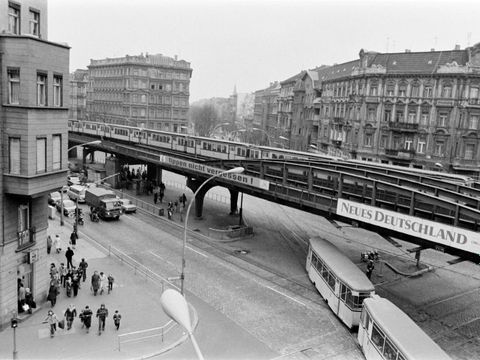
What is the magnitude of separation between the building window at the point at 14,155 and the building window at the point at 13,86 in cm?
183

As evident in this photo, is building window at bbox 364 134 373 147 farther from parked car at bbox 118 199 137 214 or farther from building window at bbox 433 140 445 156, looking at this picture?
parked car at bbox 118 199 137 214

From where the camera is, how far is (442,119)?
6600 cm

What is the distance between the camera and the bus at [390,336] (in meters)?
18.8

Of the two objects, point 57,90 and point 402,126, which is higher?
point 57,90

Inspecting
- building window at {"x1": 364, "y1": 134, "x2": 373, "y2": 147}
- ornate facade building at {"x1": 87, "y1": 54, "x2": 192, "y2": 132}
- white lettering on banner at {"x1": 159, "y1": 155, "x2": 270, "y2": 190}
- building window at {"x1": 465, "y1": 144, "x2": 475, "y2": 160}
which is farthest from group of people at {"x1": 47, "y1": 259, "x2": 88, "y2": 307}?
ornate facade building at {"x1": 87, "y1": 54, "x2": 192, "y2": 132}

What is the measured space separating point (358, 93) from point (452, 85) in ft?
49.9

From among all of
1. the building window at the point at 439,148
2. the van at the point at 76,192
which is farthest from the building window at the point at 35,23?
the building window at the point at 439,148

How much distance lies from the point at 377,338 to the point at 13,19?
21.9 m

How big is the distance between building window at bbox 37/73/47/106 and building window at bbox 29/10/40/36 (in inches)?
99.3

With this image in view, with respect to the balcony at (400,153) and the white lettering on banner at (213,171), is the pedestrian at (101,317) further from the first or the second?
the balcony at (400,153)

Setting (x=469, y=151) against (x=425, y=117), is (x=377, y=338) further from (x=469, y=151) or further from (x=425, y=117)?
(x=425, y=117)

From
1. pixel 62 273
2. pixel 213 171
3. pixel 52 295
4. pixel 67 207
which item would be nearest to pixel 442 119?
pixel 213 171

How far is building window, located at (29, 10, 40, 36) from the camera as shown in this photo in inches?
955

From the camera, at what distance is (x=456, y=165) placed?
64.7 metres
